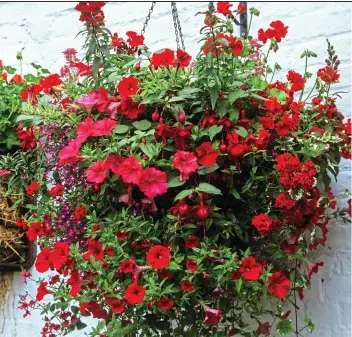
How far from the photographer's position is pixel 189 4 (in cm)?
220

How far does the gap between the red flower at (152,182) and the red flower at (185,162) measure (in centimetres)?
4

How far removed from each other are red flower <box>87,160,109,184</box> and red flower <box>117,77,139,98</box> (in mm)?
178

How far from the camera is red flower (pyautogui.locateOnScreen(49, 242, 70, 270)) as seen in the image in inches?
59.7

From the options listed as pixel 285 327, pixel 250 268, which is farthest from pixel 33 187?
Result: pixel 285 327

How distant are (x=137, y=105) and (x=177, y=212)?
282mm

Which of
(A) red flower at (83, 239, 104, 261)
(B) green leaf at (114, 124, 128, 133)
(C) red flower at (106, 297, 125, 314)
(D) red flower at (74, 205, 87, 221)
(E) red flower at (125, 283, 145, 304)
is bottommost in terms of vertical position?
(C) red flower at (106, 297, 125, 314)

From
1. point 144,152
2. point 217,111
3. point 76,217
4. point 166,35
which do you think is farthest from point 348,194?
point 166,35

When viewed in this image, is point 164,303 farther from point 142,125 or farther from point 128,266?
point 142,125

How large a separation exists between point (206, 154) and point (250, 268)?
0.28m

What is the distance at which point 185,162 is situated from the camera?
56.4 inches

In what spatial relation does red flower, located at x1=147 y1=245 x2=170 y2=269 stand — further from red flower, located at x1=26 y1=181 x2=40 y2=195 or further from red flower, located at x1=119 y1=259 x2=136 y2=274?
red flower, located at x1=26 y1=181 x2=40 y2=195

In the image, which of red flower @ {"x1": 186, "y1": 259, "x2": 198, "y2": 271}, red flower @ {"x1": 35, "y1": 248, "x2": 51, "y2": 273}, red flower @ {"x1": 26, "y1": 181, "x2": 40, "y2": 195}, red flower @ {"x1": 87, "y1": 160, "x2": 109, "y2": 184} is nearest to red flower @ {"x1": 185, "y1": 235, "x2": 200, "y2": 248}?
red flower @ {"x1": 186, "y1": 259, "x2": 198, "y2": 271}

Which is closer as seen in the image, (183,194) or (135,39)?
(183,194)

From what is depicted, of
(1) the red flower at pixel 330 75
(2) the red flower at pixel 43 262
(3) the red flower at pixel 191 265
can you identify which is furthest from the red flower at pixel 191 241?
(1) the red flower at pixel 330 75
